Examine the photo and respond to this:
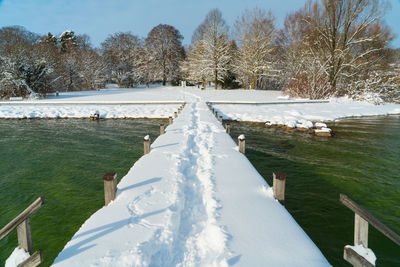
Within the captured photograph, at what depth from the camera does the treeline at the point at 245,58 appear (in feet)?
89.0

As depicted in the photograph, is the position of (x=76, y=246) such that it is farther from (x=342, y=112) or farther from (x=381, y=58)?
(x=381, y=58)

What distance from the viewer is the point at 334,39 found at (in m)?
27.0

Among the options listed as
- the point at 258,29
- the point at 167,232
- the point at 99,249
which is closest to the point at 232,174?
the point at 167,232

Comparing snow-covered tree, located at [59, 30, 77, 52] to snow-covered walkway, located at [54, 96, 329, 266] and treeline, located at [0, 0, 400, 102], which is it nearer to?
treeline, located at [0, 0, 400, 102]

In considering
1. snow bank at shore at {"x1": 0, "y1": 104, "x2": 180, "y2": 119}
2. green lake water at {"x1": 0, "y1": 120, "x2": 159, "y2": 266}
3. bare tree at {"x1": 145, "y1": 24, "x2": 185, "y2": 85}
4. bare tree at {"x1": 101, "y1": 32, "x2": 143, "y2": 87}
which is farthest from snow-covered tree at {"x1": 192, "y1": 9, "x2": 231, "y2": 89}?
green lake water at {"x1": 0, "y1": 120, "x2": 159, "y2": 266}

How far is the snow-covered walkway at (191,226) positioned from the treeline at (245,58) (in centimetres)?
2647

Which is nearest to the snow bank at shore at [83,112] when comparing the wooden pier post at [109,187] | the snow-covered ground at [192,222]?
the snow-covered ground at [192,222]

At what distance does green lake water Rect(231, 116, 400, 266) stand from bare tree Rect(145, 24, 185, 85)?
126ft

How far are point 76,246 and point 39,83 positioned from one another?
112 ft

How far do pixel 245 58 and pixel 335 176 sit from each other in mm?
34878

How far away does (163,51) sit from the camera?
48750 millimetres

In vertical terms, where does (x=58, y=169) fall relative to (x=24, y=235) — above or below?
below

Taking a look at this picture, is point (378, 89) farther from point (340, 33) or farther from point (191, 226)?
point (191, 226)

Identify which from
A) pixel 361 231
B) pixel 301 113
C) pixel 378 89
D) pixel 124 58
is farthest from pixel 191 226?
pixel 124 58
